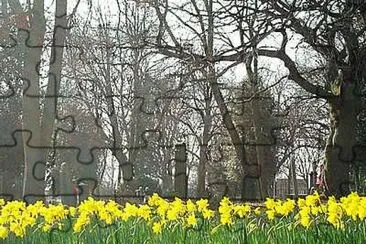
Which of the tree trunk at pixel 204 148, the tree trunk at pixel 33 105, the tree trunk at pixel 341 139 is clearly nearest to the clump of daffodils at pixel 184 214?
the tree trunk at pixel 33 105

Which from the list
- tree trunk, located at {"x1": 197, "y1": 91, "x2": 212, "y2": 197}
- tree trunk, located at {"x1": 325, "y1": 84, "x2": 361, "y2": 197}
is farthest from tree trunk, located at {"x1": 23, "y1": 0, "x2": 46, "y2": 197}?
tree trunk, located at {"x1": 197, "y1": 91, "x2": 212, "y2": 197}

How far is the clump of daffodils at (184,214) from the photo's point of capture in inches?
115

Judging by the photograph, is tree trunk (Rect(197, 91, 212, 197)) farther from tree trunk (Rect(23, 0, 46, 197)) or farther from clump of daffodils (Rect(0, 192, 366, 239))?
clump of daffodils (Rect(0, 192, 366, 239))

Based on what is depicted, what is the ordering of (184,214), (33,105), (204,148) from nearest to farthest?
(184,214), (33,105), (204,148)

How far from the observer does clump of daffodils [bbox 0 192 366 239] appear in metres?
2.92

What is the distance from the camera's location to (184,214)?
356cm

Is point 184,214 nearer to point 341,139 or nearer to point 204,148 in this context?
point 341,139

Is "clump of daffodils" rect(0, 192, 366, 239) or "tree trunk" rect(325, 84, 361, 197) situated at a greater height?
"tree trunk" rect(325, 84, 361, 197)

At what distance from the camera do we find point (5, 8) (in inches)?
408

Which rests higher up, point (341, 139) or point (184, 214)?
point (341, 139)

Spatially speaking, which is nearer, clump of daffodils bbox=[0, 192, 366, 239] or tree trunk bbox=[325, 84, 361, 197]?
clump of daffodils bbox=[0, 192, 366, 239]

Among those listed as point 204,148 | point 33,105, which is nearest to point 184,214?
point 33,105

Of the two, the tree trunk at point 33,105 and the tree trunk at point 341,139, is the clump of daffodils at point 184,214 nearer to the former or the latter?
the tree trunk at point 33,105

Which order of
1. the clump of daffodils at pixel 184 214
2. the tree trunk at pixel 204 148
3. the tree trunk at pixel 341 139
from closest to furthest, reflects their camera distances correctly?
1. the clump of daffodils at pixel 184 214
2. the tree trunk at pixel 341 139
3. the tree trunk at pixel 204 148
